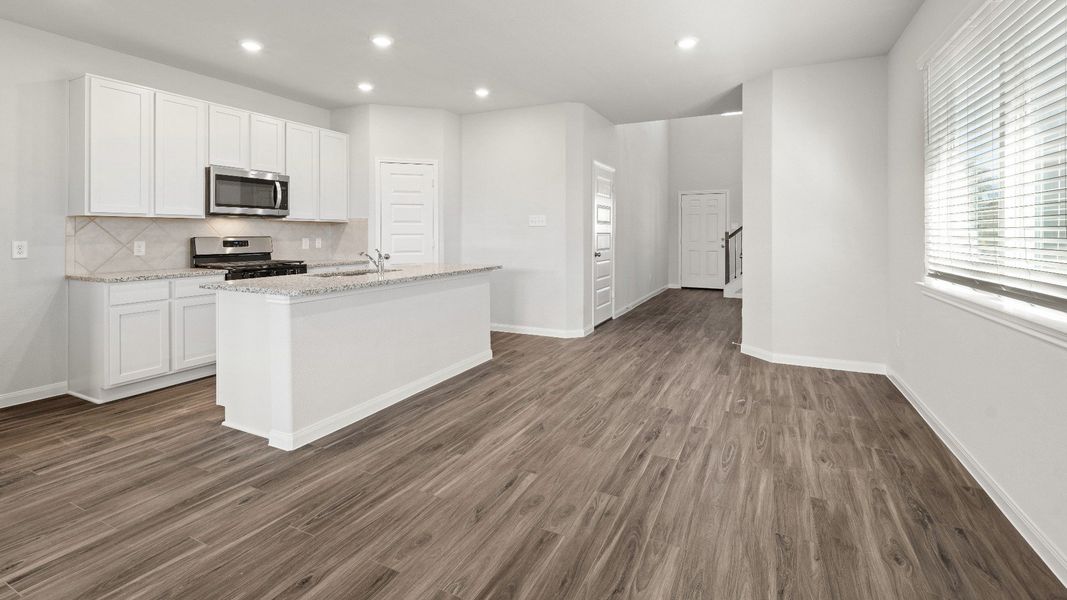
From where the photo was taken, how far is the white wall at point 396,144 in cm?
608

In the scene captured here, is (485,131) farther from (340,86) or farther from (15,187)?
(15,187)

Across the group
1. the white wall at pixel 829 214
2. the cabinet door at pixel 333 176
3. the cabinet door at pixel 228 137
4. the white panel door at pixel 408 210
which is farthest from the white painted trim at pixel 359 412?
the white wall at pixel 829 214

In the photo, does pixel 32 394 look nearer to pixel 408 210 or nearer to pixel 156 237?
pixel 156 237

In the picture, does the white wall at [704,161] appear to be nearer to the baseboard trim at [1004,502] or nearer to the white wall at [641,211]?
the white wall at [641,211]

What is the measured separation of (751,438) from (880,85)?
10.7ft

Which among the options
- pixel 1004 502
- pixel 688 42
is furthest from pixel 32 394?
pixel 1004 502

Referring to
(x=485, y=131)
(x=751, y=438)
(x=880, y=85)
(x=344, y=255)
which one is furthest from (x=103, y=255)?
(x=880, y=85)

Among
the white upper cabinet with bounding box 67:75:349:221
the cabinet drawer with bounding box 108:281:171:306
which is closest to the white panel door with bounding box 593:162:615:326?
the white upper cabinet with bounding box 67:75:349:221

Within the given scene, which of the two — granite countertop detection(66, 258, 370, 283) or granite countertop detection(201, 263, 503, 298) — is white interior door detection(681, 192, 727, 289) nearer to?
granite countertop detection(201, 263, 503, 298)

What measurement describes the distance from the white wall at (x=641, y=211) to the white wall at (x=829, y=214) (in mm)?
2928

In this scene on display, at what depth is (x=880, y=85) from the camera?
4422 millimetres

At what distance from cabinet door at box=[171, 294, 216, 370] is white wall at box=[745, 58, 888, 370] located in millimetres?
4855

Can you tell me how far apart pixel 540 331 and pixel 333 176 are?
2.89 metres

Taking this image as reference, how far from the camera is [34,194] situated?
12.8ft
